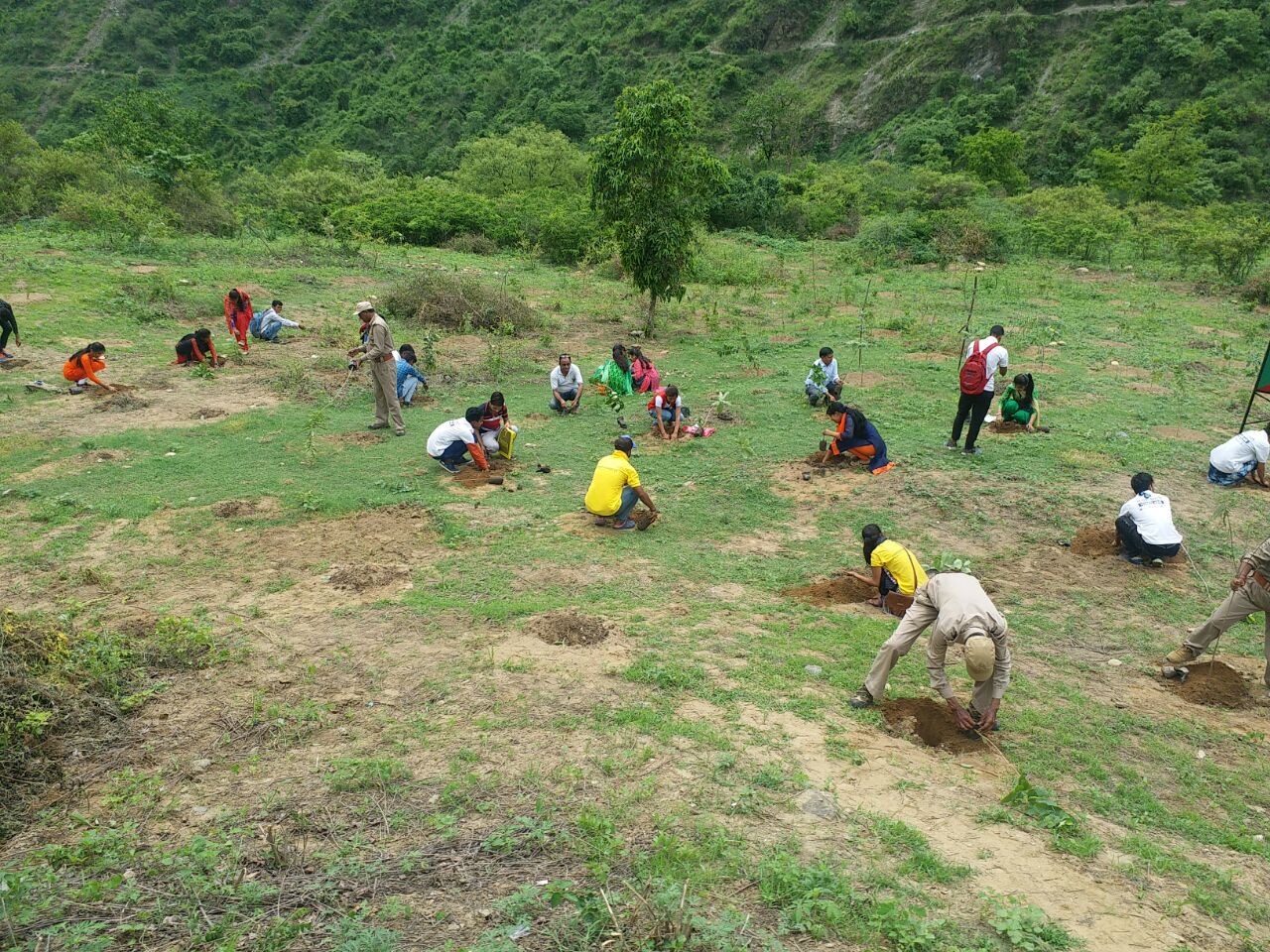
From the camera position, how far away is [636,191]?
613 inches

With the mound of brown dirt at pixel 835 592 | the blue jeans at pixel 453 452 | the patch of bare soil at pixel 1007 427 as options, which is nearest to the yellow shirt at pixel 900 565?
the mound of brown dirt at pixel 835 592

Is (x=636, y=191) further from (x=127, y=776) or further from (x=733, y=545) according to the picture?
(x=127, y=776)

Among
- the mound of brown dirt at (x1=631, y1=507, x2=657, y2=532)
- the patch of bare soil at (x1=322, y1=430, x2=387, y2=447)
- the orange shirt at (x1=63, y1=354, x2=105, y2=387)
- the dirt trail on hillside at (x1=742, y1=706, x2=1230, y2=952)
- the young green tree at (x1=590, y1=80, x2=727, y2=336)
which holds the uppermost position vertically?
the young green tree at (x1=590, y1=80, x2=727, y2=336)

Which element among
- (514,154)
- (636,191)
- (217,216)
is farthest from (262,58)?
(636,191)

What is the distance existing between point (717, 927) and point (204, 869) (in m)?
2.19

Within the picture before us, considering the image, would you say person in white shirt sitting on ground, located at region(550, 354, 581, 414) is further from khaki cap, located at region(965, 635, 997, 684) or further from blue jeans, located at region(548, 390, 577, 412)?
khaki cap, located at region(965, 635, 997, 684)

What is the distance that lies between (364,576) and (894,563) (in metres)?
4.51

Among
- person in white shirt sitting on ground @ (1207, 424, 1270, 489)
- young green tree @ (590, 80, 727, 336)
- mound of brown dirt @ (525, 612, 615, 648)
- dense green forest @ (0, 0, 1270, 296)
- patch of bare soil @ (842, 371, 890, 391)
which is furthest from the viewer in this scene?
dense green forest @ (0, 0, 1270, 296)

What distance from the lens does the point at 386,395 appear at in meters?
10.6

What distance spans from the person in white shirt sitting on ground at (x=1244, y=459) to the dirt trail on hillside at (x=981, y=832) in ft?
22.0

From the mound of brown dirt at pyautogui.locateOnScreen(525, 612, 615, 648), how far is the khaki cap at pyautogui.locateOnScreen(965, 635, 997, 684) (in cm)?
257

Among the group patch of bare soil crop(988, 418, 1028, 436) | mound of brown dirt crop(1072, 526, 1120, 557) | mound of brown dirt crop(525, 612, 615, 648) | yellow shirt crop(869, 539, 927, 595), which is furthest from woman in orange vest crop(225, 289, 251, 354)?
mound of brown dirt crop(1072, 526, 1120, 557)

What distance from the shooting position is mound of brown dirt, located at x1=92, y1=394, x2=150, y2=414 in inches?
433

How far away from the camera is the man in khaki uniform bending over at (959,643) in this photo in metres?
4.72
